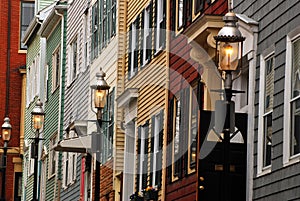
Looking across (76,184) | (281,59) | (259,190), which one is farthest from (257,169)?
(76,184)

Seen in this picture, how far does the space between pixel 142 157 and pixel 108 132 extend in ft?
18.3

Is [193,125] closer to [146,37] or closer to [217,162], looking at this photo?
[217,162]

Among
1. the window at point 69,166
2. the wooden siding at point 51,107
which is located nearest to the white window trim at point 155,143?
the window at point 69,166

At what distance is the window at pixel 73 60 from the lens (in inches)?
1775

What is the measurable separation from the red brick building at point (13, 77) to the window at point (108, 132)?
95.6ft

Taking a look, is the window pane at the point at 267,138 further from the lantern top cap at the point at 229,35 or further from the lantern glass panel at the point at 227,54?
the lantern top cap at the point at 229,35

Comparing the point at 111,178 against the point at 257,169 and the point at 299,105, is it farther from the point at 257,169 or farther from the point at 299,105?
the point at 299,105

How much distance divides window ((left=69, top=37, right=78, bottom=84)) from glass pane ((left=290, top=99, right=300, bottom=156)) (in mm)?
26708

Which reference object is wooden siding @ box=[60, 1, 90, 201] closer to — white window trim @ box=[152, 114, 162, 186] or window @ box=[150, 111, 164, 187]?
window @ box=[150, 111, 164, 187]

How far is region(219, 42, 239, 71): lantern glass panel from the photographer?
17.5 meters

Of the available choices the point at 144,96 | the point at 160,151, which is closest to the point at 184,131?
the point at 160,151

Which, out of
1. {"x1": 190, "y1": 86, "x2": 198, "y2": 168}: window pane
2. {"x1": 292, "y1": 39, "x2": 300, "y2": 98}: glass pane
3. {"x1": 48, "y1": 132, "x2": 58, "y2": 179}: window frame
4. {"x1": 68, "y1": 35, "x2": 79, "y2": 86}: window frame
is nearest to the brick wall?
{"x1": 48, "y1": 132, "x2": 58, "y2": 179}: window frame

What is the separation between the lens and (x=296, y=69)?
18.6m

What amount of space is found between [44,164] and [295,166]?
35.1 meters
